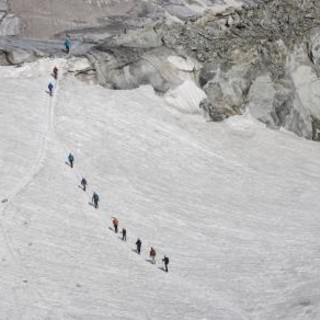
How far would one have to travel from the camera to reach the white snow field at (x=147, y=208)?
42188mm

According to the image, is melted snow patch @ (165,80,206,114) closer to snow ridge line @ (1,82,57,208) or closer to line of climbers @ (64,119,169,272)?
snow ridge line @ (1,82,57,208)

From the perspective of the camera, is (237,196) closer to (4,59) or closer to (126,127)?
(126,127)

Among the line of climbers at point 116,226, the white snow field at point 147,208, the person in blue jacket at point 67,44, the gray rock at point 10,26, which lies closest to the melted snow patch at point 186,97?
the white snow field at point 147,208

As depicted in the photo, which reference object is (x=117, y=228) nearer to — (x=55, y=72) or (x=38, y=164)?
(x=38, y=164)

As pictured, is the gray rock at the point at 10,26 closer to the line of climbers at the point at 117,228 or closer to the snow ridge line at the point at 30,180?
the snow ridge line at the point at 30,180

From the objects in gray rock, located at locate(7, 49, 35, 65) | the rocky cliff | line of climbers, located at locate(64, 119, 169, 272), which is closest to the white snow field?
line of climbers, located at locate(64, 119, 169, 272)

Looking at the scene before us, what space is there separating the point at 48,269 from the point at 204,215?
14850mm

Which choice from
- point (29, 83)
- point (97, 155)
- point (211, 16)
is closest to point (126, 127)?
point (97, 155)

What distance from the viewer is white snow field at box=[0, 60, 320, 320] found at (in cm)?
4219

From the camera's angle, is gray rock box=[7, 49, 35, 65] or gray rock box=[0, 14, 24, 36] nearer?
gray rock box=[7, 49, 35, 65]

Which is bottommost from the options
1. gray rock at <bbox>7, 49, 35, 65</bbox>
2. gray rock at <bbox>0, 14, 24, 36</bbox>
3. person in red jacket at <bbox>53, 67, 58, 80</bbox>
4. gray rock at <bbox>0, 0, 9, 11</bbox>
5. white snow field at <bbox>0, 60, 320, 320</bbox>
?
white snow field at <bbox>0, 60, 320, 320</bbox>

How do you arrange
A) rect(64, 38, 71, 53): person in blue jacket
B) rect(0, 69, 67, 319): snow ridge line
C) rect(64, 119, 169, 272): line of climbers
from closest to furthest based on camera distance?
rect(0, 69, 67, 319): snow ridge line
rect(64, 119, 169, 272): line of climbers
rect(64, 38, 71, 53): person in blue jacket

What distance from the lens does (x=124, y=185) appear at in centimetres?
5538

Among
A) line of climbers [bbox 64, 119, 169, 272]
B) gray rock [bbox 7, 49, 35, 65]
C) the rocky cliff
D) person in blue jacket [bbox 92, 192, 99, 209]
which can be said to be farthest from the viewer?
the rocky cliff
